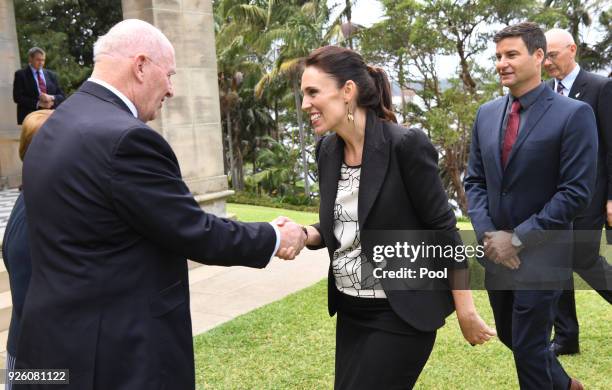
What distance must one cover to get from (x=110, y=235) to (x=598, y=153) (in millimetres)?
3324

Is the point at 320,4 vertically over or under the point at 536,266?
over

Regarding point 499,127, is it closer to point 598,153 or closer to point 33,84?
point 598,153

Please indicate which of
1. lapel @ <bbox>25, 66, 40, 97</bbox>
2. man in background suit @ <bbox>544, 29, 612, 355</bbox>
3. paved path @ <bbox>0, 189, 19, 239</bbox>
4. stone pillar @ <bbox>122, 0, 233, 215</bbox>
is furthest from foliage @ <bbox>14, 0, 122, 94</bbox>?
man in background suit @ <bbox>544, 29, 612, 355</bbox>

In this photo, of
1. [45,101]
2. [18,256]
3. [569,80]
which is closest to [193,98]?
[45,101]

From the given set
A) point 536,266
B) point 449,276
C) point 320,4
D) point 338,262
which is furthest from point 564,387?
point 320,4

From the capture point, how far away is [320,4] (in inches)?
1130

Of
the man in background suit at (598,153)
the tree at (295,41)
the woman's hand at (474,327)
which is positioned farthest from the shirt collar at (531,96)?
the tree at (295,41)

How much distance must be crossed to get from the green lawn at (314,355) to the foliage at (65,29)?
1648 cm

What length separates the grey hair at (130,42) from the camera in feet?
7.23

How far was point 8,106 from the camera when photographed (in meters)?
13.0

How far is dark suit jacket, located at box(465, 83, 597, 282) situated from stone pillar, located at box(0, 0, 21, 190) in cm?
1214

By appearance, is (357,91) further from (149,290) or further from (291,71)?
(291,71)

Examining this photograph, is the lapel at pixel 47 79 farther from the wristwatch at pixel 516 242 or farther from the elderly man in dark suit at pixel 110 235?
the wristwatch at pixel 516 242

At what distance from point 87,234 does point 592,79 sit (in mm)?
3515
